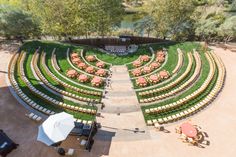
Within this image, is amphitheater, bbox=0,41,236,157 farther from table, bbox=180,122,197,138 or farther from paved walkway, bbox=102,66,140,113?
table, bbox=180,122,197,138

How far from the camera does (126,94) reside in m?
29.7

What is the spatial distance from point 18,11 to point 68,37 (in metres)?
10.2

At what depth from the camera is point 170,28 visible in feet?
142

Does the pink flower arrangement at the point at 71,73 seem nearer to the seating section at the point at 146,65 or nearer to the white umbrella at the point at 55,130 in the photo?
the seating section at the point at 146,65

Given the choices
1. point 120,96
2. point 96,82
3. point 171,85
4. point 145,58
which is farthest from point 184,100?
point 96,82

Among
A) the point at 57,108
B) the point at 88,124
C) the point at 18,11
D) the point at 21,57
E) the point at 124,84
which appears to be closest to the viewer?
the point at 88,124

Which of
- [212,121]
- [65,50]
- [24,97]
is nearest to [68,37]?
[65,50]

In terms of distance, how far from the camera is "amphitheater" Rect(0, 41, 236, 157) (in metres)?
22.8

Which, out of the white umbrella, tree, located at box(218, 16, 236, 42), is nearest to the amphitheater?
the white umbrella

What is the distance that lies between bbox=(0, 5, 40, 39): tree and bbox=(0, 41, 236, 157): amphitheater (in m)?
3.22

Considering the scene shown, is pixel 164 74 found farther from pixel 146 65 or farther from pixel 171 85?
pixel 146 65

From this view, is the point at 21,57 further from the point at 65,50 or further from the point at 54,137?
the point at 54,137

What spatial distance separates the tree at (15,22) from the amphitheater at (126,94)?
3.22m

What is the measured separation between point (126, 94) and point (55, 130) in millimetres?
11892
